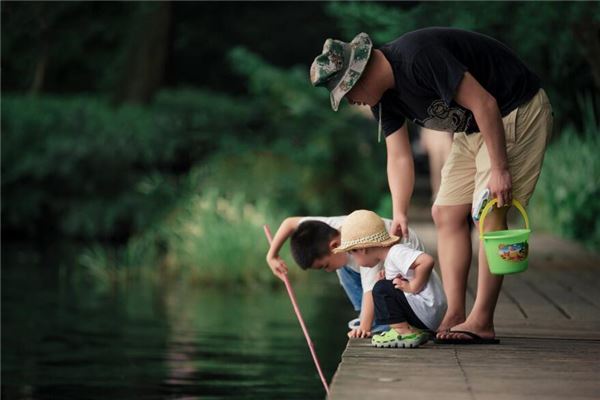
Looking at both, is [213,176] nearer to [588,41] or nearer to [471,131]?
[588,41]

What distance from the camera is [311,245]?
6898 millimetres

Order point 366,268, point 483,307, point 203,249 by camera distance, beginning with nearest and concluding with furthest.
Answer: point 483,307, point 366,268, point 203,249

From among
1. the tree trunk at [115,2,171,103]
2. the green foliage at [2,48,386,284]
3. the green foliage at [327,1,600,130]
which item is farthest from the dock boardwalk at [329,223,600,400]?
the tree trunk at [115,2,171,103]

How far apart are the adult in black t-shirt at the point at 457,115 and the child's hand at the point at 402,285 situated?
414mm

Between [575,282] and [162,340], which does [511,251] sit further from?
[162,340]

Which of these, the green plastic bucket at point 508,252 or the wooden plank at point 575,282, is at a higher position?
the green plastic bucket at point 508,252

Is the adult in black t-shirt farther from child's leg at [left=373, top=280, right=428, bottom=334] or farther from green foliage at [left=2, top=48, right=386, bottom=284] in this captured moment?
green foliage at [left=2, top=48, right=386, bottom=284]

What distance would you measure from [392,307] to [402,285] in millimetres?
127

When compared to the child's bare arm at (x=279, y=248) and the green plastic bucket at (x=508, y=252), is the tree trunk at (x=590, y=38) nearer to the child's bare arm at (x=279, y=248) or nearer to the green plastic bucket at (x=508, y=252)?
the child's bare arm at (x=279, y=248)

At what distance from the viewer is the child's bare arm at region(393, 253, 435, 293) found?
244 inches

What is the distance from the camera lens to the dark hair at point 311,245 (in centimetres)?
689

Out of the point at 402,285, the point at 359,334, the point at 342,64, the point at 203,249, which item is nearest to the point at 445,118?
the point at 342,64

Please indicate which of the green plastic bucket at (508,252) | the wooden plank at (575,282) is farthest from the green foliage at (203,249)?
the green plastic bucket at (508,252)

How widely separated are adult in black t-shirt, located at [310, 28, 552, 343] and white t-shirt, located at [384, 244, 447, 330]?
0.15m
